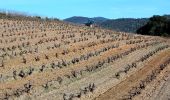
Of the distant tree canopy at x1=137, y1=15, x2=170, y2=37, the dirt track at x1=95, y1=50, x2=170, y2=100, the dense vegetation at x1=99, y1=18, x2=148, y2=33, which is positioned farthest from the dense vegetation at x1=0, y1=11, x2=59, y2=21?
the dense vegetation at x1=99, y1=18, x2=148, y2=33

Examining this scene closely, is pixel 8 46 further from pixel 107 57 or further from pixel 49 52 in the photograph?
pixel 107 57

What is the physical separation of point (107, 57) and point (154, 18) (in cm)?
5802

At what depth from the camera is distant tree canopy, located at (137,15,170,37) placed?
8844 centimetres

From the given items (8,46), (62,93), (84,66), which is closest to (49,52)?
(8,46)

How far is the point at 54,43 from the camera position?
1810 inches

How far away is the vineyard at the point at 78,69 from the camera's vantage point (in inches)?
904

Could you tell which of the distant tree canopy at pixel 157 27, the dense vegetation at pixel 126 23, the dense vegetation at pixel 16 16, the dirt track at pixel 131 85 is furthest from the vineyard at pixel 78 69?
the dense vegetation at pixel 126 23

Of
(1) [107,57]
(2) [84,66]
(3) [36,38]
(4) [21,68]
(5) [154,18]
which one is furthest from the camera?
(5) [154,18]

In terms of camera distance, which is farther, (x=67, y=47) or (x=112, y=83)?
(x=67, y=47)

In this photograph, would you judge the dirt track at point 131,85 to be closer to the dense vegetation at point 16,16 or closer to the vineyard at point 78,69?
the vineyard at point 78,69

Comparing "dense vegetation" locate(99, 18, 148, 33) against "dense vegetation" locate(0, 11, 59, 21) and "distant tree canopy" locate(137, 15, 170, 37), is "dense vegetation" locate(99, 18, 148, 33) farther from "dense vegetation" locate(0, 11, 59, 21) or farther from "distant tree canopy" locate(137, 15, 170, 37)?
"dense vegetation" locate(0, 11, 59, 21)

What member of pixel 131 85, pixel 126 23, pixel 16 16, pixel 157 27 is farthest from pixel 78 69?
pixel 126 23

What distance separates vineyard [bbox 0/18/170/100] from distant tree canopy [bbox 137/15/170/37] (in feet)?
125

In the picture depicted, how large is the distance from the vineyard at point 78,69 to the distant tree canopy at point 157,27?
38.0 metres
